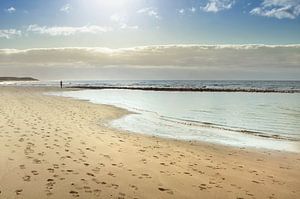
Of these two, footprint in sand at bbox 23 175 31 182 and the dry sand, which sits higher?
footprint in sand at bbox 23 175 31 182

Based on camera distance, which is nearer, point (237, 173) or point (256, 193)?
point (256, 193)

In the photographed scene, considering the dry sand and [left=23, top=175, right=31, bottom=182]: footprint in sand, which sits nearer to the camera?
the dry sand

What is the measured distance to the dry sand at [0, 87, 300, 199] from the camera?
886 centimetres

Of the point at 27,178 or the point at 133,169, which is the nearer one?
the point at 27,178

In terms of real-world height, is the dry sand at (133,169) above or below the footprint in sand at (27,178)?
below

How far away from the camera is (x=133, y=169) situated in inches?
429

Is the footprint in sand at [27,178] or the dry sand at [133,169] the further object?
the footprint in sand at [27,178]

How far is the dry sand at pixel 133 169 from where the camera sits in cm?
886

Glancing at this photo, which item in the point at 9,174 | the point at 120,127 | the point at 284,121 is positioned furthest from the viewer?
the point at 284,121

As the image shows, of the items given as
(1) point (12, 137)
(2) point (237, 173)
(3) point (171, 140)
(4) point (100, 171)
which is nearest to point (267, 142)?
(3) point (171, 140)

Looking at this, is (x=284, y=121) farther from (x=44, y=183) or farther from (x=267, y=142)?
(x=44, y=183)

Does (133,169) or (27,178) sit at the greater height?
(27,178)

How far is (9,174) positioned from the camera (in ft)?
31.4

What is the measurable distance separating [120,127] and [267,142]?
28.5 ft
